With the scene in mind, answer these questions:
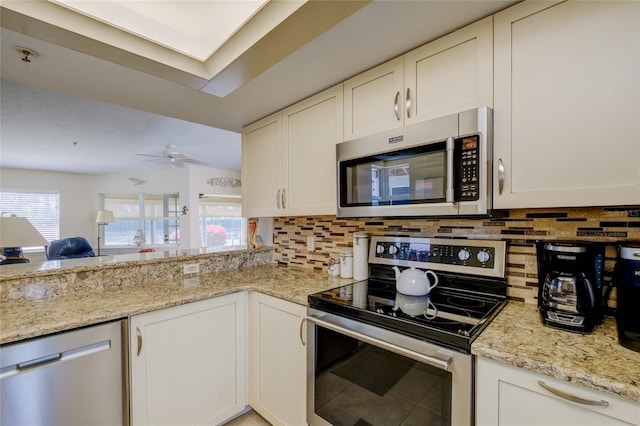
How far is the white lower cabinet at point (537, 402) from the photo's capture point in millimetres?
729

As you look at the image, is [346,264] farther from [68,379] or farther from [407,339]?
[68,379]

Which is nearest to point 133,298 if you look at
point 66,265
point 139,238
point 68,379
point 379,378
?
point 68,379

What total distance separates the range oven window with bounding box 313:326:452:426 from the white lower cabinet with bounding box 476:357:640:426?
0.12 meters

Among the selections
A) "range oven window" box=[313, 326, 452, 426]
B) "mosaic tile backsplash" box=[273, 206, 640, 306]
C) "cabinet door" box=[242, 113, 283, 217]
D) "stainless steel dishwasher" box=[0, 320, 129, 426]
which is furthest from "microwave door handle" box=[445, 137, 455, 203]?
"stainless steel dishwasher" box=[0, 320, 129, 426]

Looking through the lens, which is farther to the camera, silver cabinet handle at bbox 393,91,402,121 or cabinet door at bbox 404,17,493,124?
silver cabinet handle at bbox 393,91,402,121

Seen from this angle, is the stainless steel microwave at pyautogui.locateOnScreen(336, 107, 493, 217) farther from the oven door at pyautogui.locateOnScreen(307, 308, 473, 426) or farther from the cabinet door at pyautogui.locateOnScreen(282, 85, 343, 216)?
the oven door at pyautogui.locateOnScreen(307, 308, 473, 426)

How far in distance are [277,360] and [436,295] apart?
3.09 feet

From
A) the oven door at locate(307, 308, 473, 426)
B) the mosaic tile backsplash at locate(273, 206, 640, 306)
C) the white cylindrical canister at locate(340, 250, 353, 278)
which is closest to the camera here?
the oven door at locate(307, 308, 473, 426)

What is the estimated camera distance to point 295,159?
6.51 ft

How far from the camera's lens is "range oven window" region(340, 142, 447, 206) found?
4.12 ft

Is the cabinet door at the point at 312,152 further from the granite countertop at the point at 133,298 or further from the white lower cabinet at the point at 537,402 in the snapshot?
the white lower cabinet at the point at 537,402

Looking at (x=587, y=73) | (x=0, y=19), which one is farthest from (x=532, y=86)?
(x=0, y=19)

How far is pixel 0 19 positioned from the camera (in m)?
1.13

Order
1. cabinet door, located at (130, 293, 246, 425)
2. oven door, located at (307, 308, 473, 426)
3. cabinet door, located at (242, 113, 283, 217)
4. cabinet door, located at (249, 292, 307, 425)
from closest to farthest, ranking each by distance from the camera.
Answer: oven door, located at (307, 308, 473, 426) < cabinet door, located at (130, 293, 246, 425) < cabinet door, located at (249, 292, 307, 425) < cabinet door, located at (242, 113, 283, 217)
